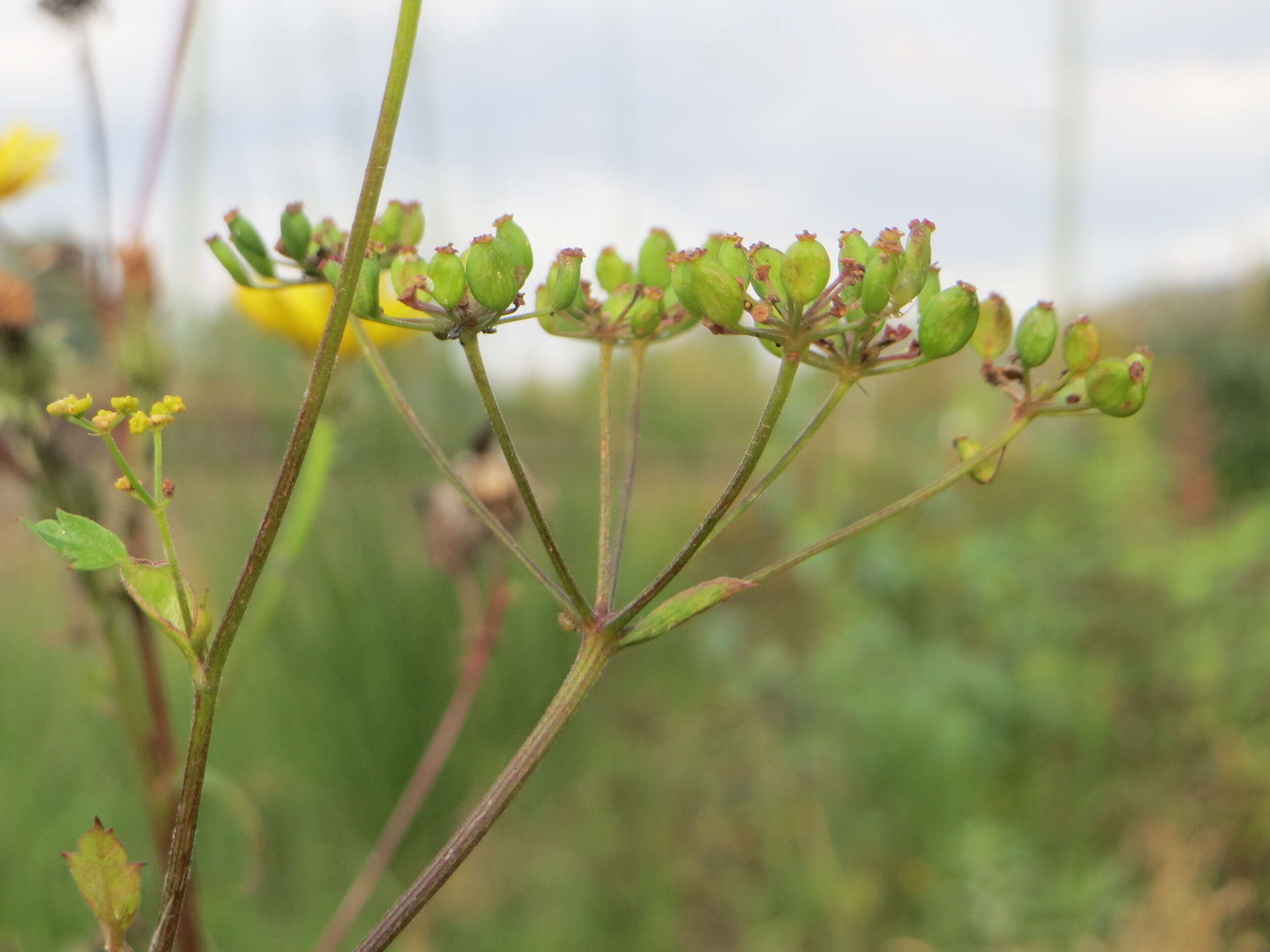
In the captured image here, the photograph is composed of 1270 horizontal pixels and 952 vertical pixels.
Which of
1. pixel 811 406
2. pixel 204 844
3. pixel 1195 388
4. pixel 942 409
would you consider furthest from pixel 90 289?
pixel 942 409

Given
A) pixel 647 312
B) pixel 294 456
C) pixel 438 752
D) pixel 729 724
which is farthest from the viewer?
pixel 729 724

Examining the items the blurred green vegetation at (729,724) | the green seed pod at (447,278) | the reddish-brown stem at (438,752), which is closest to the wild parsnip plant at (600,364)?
the green seed pod at (447,278)

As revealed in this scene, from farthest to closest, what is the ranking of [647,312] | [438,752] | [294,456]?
[438,752], [647,312], [294,456]

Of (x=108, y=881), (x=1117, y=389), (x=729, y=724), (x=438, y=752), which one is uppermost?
(x=1117, y=389)

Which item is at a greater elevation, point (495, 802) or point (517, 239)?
point (517, 239)

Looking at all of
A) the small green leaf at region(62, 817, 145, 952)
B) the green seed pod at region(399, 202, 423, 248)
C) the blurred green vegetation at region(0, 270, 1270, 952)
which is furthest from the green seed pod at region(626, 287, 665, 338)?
the blurred green vegetation at region(0, 270, 1270, 952)

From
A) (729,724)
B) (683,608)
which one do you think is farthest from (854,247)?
(729,724)

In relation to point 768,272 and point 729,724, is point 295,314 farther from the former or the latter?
point 729,724

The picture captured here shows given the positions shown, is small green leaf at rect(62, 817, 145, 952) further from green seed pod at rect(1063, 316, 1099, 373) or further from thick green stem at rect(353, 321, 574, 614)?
green seed pod at rect(1063, 316, 1099, 373)
